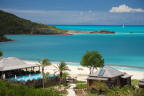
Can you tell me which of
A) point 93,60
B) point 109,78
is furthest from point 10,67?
point 109,78

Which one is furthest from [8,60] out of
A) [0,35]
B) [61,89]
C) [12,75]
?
[0,35]

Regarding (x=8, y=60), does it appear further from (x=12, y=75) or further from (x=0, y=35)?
(x=0, y=35)

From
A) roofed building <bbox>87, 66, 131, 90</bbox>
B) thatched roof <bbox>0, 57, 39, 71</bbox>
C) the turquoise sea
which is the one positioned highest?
thatched roof <bbox>0, 57, 39, 71</bbox>

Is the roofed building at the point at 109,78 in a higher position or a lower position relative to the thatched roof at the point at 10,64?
lower

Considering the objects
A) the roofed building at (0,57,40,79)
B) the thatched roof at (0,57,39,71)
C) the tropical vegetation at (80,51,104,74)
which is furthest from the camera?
the tropical vegetation at (80,51,104,74)

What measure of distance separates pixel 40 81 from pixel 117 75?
815cm

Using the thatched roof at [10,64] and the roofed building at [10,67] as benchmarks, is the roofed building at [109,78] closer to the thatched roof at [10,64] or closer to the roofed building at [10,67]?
the roofed building at [10,67]

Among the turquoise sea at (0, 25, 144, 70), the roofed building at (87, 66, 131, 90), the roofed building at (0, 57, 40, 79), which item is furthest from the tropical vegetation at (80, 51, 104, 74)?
the turquoise sea at (0, 25, 144, 70)

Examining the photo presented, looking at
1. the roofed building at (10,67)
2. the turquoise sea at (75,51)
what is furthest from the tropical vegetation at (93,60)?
the turquoise sea at (75,51)

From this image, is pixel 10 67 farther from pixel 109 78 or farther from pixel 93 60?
pixel 109 78

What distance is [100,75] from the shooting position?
2558cm

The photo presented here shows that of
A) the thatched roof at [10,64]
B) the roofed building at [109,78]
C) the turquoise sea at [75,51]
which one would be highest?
the thatched roof at [10,64]

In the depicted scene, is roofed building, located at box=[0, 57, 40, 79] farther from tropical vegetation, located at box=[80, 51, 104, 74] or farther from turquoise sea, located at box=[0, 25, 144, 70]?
turquoise sea, located at box=[0, 25, 144, 70]

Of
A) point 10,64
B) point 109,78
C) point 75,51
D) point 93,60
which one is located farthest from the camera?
point 75,51
